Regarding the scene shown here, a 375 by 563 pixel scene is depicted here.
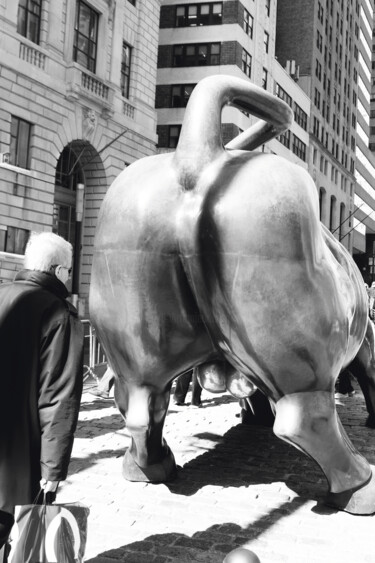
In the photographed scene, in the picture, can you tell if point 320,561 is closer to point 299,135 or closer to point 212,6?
point 212,6

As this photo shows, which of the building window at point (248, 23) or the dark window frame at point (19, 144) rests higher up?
the building window at point (248, 23)

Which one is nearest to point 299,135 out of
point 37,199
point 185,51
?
point 185,51

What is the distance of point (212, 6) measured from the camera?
4062cm

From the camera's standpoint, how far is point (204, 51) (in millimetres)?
41375

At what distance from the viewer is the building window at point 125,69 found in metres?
28.8

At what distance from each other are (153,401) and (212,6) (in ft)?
136

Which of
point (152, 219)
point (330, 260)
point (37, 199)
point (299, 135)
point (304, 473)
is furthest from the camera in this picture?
point (299, 135)

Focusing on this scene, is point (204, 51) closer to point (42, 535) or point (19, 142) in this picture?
point (19, 142)

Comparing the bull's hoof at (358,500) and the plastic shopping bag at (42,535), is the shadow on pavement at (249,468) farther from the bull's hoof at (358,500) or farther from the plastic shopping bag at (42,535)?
the plastic shopping bag at (42,535)

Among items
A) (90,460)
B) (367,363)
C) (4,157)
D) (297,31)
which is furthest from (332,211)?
(90,460)

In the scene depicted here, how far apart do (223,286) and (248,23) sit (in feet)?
141

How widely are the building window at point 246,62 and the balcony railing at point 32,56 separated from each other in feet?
70.2

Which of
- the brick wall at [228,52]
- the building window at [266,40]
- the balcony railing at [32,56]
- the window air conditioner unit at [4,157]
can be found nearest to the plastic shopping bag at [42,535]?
the window air conditioner unit at [4,157]

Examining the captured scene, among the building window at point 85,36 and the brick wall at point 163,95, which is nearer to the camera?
the building window at point 85,36
